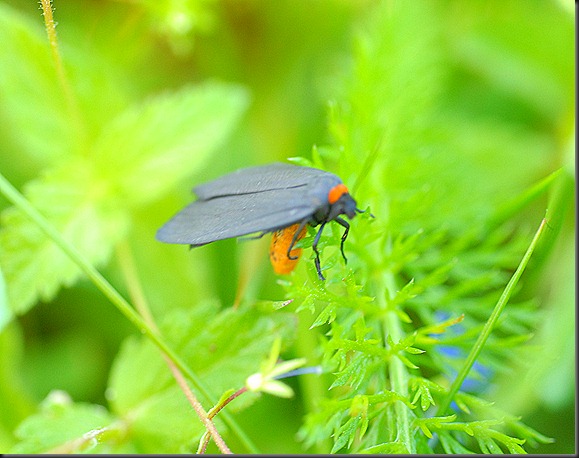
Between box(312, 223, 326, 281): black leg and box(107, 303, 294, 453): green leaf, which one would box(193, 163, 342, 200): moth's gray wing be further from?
box(107, 303, 294, 453): green leaf

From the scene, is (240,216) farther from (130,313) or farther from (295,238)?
(130,313)

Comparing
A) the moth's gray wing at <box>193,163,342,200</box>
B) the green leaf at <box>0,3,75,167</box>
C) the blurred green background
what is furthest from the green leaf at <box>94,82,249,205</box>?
the moth's gray wing at <box>193,163,342,200</box>

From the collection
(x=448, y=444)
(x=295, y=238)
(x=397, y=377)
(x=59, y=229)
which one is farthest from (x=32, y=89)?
(x=448, y=444)

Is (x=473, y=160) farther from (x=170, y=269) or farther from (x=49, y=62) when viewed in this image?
(x=49, y=62)

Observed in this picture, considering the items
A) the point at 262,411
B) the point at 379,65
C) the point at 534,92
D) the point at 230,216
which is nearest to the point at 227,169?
the point at 379,65

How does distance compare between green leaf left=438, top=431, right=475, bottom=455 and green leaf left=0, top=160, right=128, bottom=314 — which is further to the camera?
green leaf left=0, top=160, right=128, bottom=314

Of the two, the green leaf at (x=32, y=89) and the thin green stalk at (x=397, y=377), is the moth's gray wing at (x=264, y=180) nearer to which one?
the thin green stalk at (x=397, y=377)
